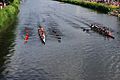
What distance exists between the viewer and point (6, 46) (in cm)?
6412

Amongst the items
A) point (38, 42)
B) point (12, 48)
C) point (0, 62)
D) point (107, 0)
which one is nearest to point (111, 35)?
point (38, 42)

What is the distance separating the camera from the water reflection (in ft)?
172

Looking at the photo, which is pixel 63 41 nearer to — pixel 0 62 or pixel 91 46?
pixel 91 46

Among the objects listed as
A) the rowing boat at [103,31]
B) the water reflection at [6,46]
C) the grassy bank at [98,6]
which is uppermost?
the water reflection at [6,46]

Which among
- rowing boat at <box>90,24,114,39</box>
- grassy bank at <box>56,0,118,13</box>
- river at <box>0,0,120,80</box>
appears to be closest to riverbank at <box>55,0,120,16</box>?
grassy bank at <box>56,0,118,13</box>

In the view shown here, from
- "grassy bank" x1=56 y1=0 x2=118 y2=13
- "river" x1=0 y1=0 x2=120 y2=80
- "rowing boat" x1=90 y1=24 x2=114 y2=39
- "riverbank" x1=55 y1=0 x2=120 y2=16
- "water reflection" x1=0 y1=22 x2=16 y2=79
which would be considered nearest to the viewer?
"river" x1=0 y1=0 x2=120 y2=80

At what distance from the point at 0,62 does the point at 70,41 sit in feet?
70.0

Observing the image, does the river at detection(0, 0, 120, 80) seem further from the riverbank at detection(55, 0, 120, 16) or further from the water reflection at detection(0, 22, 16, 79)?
the riverbank at detection(55, 0, 120, 16)

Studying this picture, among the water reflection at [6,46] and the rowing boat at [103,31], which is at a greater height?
the water reflection at [6,46]

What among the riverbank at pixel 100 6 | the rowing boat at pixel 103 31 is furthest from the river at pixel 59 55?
the riverbank at pixel 100 6

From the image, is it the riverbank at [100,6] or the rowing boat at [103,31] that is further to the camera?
the riverbank at [100,6]

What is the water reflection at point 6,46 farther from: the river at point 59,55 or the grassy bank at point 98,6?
the grassy bank at point 98,6

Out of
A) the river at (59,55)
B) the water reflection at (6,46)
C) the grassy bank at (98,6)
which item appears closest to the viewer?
the river at (59,55)

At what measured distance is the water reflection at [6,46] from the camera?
52450 millimetres
